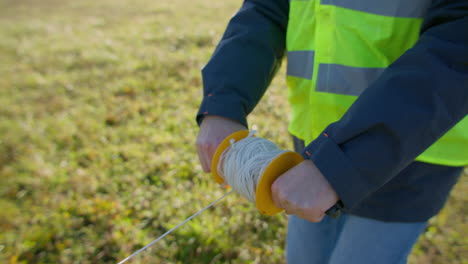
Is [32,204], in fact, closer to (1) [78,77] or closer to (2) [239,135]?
(2) [239,135]

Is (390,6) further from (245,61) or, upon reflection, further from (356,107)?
(245,61)

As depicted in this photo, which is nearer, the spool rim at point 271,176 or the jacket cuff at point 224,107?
the spool rim at point 271,176

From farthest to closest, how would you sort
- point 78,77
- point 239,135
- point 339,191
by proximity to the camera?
1. point 78,77
2. point 239,135
3. point 339,191

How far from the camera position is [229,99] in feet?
4.13

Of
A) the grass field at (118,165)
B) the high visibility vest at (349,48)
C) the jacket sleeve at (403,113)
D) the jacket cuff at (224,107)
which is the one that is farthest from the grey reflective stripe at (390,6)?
the grass field at (118,165)

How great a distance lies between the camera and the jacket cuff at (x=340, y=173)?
35.9 inches

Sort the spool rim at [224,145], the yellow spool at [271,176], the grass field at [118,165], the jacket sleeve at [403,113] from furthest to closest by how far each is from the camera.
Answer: the grass field at [118,165] → the spool rim at [224,145] → the yellow spool at [271,176] → the jacket sleeve at [403,113]

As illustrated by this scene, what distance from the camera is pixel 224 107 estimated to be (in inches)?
49.0

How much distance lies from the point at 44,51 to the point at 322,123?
19.1 feet

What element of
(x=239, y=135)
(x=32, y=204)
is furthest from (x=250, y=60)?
(x=32, y=204)

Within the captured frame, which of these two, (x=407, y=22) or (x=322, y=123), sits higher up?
(x=407, y=22)

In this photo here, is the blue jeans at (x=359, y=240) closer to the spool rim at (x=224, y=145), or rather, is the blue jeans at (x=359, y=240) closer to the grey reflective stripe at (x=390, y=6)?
the spool rim at (x=224, y=145)

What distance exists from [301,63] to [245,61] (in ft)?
0.74

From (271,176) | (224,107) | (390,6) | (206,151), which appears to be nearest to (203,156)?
(206,151)
